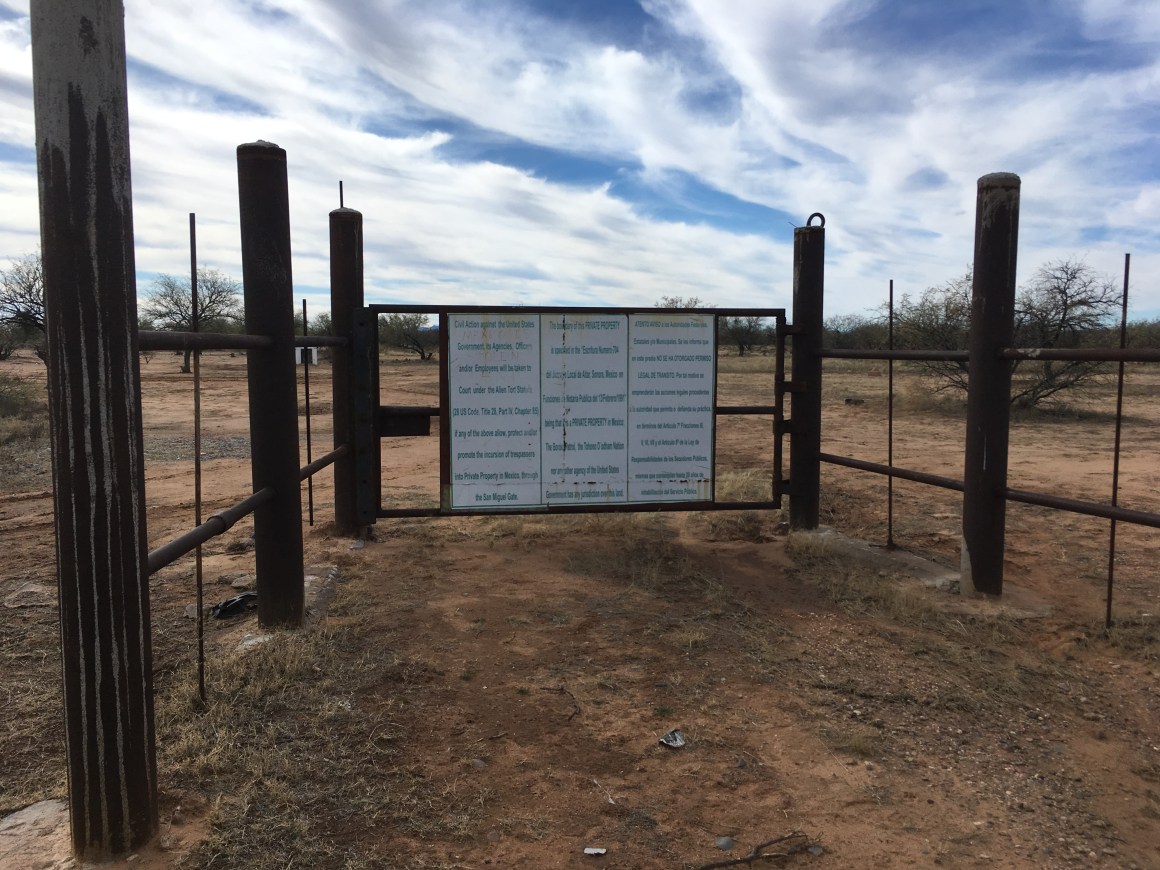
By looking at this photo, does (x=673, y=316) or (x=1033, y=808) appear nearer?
(x=1033, y=808)

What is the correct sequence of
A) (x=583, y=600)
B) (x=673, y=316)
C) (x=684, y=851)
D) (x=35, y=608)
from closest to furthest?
(x=684, y=851) → (x=35, y=608) → (x=583, y=600) → (x=673, y=316)

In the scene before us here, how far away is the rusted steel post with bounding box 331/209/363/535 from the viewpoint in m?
5.04

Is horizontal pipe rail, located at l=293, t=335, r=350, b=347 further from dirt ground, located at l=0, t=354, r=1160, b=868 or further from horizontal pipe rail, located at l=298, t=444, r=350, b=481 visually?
dirt ground, located at l=0, t=354, r=1160, b=868

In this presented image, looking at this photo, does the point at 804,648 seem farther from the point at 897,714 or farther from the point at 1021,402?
the point at 1021,402

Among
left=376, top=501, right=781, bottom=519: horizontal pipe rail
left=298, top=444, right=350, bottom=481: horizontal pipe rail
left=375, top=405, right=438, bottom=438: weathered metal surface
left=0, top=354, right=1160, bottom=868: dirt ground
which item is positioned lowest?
left=0, top=354, right=1160, bottom=868: dirt ground

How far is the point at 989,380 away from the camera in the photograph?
4328mm

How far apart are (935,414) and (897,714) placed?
13.5 metres

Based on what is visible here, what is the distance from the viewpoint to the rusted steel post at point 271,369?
350 centimetres

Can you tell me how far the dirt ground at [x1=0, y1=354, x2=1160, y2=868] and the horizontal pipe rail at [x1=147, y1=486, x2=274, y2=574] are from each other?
2.07 feet

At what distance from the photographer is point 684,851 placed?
2238 mm

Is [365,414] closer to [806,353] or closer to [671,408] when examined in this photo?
[671,408]

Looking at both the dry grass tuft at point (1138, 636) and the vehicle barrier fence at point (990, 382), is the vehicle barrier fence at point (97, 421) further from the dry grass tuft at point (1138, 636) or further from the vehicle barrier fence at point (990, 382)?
the dry grass tuft at point (1138, 636)

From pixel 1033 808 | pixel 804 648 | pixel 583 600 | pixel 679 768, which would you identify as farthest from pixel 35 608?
pixel 1033 808

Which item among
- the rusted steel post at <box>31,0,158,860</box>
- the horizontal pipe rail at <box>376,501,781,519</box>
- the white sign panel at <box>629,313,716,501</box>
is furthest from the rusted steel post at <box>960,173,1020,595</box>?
the rusted steel post at <box>31,0,158,860</box>
